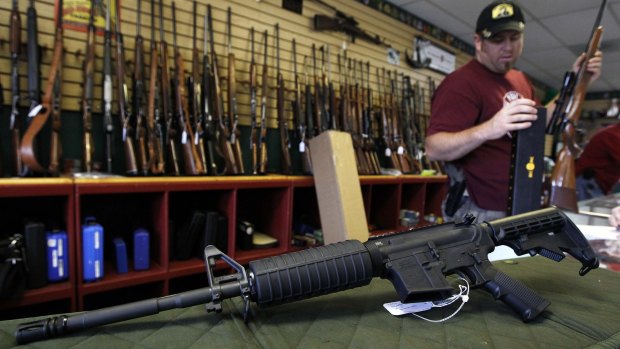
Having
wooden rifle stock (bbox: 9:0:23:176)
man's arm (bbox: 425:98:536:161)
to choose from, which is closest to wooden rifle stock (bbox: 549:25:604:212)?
man's arm (bbox: 425:98:536:161)

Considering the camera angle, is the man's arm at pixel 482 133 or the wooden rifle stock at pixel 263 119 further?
the wooden rifle stock at pixel 263 119

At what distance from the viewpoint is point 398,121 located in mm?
3865

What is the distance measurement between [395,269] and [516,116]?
88 centimetres

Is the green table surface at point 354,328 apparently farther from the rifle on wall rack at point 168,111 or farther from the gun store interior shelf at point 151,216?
the rifle on wall rack at point 168,111

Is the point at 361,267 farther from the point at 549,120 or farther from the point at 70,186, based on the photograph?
the point at 549,120

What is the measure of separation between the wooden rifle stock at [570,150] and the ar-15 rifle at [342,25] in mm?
2128

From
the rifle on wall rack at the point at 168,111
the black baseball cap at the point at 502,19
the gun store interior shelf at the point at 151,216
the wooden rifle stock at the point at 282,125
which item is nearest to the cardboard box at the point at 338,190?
the gun store interior shelf at the point at 151,216

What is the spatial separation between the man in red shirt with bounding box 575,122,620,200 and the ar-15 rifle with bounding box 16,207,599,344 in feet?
9.75

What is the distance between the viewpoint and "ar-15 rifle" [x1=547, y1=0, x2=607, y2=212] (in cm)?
186

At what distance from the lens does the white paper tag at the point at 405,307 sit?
745mm

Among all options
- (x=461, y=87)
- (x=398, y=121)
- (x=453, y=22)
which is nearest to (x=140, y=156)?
(x=461, y=87)

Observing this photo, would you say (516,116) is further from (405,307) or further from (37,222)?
(37,222)

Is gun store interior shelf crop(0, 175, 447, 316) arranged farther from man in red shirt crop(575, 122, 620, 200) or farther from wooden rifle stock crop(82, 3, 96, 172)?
man in red shirt crop(575, 122, 620, 200)

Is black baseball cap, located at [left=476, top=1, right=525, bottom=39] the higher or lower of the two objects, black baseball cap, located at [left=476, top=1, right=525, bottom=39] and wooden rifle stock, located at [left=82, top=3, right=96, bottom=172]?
the higher
